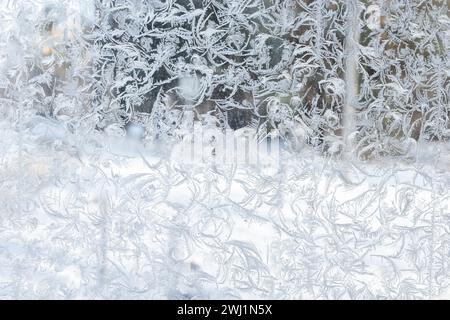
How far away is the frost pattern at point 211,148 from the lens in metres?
1.39

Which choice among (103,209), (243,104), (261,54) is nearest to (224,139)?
(243,104)

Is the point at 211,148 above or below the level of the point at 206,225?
above

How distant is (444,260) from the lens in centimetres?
149

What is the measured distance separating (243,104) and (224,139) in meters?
0.11

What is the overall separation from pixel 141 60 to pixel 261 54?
13.0 inches

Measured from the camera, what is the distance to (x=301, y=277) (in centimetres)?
147

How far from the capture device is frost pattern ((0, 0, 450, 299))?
1387 millimetres

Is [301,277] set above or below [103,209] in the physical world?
below

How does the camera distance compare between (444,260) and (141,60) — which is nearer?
(141,60)

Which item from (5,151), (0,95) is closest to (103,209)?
(5,151)

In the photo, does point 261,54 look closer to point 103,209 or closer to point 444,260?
point 103,209

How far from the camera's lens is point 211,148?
141 cm
